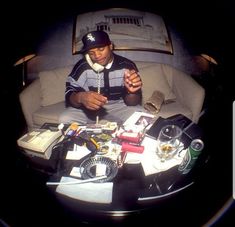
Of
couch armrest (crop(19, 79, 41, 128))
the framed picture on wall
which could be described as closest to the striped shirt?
couch armrest (crop(19, 79, 41, 128))

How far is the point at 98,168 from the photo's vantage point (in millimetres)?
1444

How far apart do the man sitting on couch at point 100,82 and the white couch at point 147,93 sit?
24 cm

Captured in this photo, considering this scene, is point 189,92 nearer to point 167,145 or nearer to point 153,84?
point 153,84

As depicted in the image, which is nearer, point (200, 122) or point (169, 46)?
point (200, 122)

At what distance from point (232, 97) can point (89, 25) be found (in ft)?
6.41

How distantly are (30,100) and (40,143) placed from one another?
1.21 meters

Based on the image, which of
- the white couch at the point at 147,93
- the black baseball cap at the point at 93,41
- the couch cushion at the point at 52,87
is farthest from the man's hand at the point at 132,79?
the couch cushion at the point at 52,87

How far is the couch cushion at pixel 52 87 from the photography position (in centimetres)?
282

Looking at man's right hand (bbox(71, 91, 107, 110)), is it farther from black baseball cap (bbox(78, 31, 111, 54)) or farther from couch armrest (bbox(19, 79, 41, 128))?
couch armrest (bbox(19, 79, 41, 128))

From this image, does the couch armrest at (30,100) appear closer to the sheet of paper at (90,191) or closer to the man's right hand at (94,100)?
the man's right hand at (94,100)

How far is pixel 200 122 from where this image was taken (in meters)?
2.67

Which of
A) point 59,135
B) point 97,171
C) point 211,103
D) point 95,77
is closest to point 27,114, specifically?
point 95,77

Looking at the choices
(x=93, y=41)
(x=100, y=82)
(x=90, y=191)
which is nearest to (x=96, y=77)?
(x=100, y=82)

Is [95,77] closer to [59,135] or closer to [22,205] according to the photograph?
[59,135]
